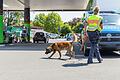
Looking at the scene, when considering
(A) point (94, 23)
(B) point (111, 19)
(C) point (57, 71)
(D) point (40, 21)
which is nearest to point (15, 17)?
(D) point (40, 21)

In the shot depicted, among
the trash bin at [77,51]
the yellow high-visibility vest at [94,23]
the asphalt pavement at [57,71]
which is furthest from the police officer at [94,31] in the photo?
the trash bin at [77,51]

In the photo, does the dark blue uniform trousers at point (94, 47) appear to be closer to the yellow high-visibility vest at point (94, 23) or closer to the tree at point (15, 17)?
the yellow high-visibility vest at point (94, 23)

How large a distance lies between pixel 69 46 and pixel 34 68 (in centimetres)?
364

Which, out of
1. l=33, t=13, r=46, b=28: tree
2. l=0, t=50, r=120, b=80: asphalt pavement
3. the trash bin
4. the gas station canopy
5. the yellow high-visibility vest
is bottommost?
l=0, t=50, r=120, b=80: asphalt pavement

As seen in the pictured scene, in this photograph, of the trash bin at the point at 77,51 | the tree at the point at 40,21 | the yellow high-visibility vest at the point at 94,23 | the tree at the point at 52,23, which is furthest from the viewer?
the tree at the point at 40,21

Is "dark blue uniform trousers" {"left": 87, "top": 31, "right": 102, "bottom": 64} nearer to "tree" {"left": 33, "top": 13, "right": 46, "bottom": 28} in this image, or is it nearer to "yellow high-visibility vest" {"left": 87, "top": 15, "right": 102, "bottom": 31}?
"yellow high-visibility vest" {"left": 87, "top": 15, "right": 102, "bottom": 31}

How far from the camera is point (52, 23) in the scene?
12369cm

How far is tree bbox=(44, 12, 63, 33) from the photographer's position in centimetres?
12275

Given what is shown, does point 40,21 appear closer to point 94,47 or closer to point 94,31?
point 94,31

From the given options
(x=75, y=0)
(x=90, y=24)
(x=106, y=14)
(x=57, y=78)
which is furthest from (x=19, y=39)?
(x=57, y=78)

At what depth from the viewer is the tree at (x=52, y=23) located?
123 metres

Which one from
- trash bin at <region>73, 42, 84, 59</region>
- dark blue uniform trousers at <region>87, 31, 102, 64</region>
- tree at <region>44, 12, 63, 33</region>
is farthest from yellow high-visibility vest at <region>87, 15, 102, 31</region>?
tree at <region>44, 12, 63, 33</region>

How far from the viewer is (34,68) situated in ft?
40.9

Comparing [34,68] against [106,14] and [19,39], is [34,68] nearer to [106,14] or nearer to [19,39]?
[106,14]
